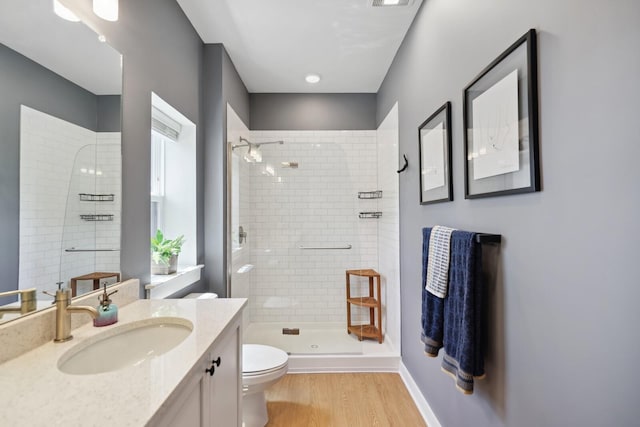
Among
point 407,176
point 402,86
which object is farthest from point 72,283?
point 402,86

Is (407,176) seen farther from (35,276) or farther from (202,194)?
(35,276)

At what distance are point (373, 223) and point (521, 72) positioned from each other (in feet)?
7.96

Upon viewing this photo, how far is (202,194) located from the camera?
239cm

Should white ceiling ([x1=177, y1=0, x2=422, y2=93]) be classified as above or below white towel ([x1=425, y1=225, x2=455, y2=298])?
above

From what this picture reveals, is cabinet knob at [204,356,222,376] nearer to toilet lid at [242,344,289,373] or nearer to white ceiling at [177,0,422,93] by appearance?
toilet lid at [242,344,289,373]

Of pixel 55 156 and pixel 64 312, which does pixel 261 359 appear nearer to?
pixel 64 312

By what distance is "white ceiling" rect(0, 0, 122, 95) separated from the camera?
2.96 ft

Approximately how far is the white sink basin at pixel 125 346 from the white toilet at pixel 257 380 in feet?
2.45

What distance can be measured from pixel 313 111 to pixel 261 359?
101 inches


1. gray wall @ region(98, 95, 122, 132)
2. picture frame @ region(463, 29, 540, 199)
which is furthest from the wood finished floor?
gray wall @ region(98, 95, 122, 132)

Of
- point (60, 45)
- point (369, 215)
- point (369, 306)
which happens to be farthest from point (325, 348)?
point (60, 45)

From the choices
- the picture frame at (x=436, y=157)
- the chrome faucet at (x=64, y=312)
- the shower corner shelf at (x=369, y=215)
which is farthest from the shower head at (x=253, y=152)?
the chrome faucet at (x=64, y=312)

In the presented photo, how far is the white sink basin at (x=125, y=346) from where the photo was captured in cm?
96

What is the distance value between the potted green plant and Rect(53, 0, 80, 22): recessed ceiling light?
4.11ft
